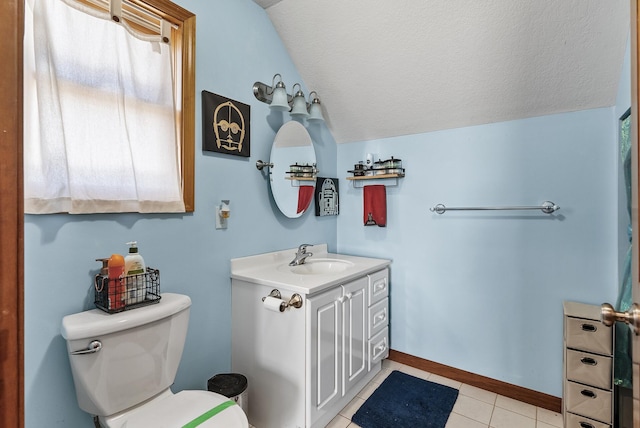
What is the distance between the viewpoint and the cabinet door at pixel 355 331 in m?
1.80

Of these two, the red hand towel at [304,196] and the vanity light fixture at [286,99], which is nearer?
the vanity light fixture at [286,99]

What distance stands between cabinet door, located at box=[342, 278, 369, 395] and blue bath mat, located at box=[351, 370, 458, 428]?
7.1 inches

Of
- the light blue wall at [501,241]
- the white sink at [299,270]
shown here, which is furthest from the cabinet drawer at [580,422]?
the white sink at [299,270]

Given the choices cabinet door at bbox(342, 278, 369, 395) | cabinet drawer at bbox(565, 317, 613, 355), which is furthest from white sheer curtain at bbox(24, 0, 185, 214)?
cabinet drawer at bbox(565, 317, 613, 355)

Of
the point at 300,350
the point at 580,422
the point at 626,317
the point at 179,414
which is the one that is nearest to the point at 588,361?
the point at 580,422

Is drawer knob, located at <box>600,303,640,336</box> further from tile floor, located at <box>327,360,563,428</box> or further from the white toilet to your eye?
tile floor, located at <box>327,360,563,428</box>

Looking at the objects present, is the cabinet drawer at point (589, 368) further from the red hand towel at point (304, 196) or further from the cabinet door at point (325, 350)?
the red hand towel at point (304, 196)

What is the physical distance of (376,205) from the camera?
2.46 metres

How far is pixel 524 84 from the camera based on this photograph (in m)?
1.81

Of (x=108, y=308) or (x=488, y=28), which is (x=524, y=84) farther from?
(x=108, y=308)

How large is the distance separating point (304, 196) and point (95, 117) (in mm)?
1354

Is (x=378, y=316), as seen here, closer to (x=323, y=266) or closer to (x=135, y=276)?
(x=323, y=266)

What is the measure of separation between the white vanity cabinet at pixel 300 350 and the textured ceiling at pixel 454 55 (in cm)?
128

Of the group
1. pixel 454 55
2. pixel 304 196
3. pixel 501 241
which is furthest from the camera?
pixel 304 196
